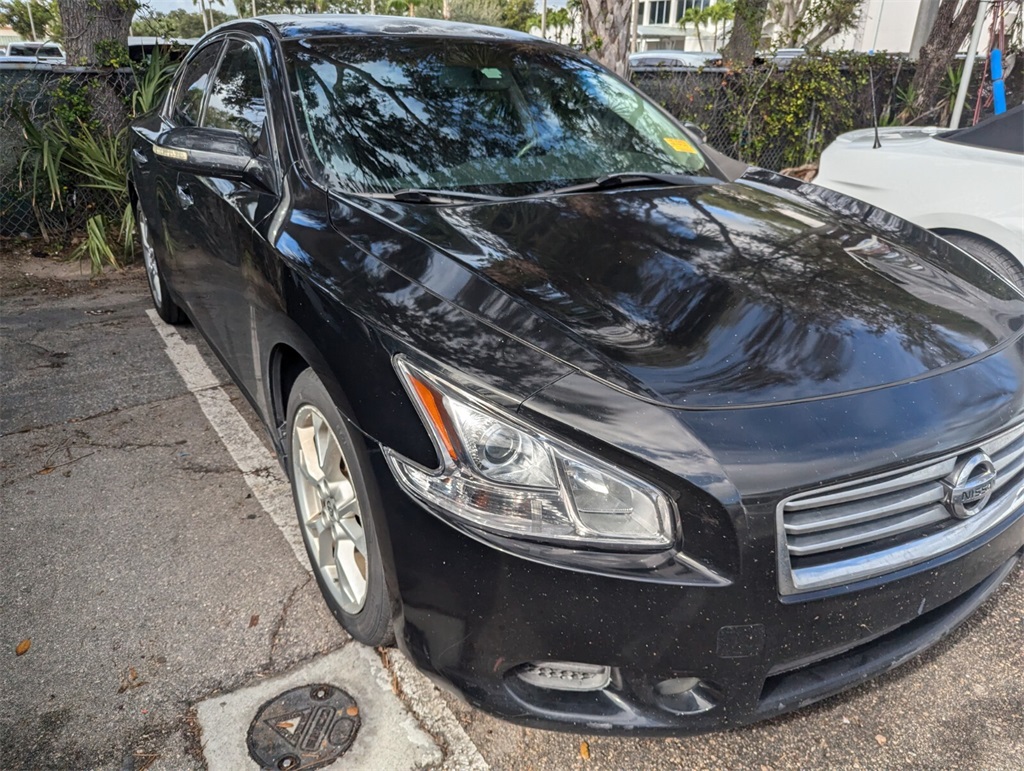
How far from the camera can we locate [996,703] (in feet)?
7.04

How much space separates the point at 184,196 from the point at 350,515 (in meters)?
1.91

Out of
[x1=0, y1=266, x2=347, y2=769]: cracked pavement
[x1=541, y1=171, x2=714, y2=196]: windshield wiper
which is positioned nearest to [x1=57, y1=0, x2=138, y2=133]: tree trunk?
[x1=0, y1=266, x2=347, y2=769]: cracked pavement

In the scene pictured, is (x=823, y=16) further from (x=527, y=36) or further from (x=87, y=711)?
(x=87, y=711)

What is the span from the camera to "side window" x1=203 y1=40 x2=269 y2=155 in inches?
109

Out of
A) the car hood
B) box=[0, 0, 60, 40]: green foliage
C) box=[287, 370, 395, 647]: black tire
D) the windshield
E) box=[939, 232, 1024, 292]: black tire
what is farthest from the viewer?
box=[0, 0, 60, 40]: green foliage

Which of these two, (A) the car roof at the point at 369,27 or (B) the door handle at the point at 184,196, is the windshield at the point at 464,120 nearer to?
(A) the car roof at the point at 369,27

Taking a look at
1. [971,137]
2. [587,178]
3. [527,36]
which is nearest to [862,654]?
[587,178]

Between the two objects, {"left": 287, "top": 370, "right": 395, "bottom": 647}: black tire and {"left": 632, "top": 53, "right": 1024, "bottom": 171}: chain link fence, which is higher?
{"left": 632, "top": 53, "right": 1024, "bottom": 171}: chain link fence

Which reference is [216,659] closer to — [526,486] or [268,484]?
[268,484]

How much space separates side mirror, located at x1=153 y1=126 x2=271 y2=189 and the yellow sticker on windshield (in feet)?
5.45

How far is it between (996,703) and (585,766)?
119 cm

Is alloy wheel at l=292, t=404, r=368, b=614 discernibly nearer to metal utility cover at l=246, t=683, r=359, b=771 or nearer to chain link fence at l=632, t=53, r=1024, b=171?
metal utility cover at l=246, t=683, r=359, b=771

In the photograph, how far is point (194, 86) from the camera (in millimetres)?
3742

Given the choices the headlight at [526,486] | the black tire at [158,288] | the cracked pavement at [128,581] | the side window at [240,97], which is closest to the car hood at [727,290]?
the headlight at [526,486]
